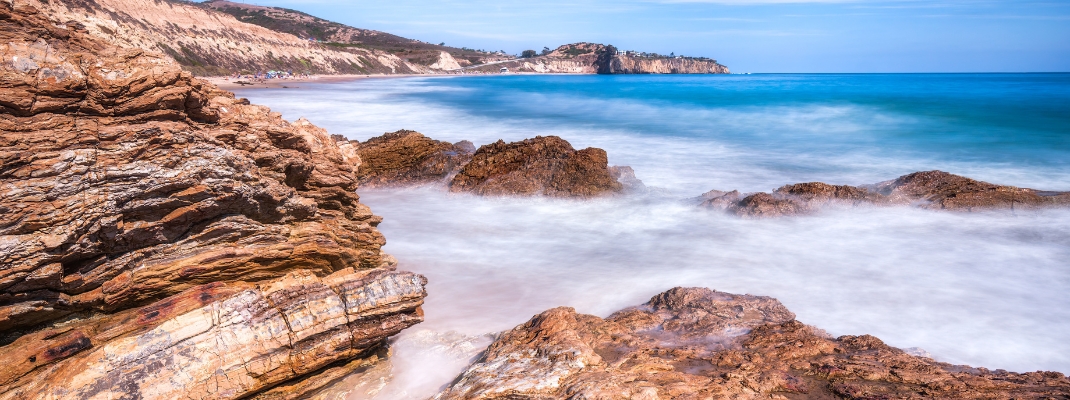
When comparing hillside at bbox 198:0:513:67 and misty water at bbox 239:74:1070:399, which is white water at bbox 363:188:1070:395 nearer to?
misty water at bbox 239:74:1070:399

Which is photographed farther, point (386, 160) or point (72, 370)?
point (386, 160)

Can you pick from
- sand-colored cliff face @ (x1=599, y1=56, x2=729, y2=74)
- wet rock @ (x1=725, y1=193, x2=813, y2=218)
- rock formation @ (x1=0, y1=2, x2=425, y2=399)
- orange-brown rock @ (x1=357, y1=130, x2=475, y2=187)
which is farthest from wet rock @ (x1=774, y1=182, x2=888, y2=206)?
sand-colored cliff face @ (x1=599, y1=56, x2=729, y2=74)

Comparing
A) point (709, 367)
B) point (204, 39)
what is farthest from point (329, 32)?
point (709, 367)

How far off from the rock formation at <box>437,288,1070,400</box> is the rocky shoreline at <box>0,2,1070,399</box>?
0.06 ft

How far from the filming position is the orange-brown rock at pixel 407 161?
1258cm

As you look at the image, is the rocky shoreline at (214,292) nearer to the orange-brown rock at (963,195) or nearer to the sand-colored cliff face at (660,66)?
the orange-brown rock at (963,195)

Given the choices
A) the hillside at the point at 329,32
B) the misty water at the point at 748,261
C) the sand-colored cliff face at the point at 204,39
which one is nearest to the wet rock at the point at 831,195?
the misty water at the point at 748,261

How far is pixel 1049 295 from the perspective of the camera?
23.6 feet

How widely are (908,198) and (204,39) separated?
59.4 meters

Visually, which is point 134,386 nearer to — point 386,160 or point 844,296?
point 844,296

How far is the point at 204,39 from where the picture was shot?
5588 centimetres

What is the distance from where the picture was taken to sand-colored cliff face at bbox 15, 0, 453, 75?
4507 centimetres

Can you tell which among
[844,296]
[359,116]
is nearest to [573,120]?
[359,116]

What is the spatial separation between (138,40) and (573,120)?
87.4 feet
